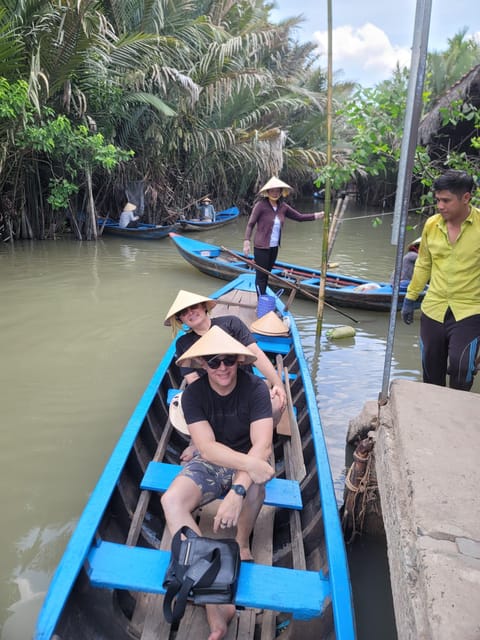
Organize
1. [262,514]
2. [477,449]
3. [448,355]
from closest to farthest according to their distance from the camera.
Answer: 1. [477,449]
2. [262,514]
3. [448,355]

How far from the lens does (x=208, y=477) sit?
2.29m

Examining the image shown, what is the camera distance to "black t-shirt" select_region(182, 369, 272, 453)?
2238 mm

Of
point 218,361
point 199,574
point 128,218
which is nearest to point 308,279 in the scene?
point 218,361

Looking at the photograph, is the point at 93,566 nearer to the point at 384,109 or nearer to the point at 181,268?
the point at 384,109

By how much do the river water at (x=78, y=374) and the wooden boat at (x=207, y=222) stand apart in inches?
138

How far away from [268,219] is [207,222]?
8.85 m

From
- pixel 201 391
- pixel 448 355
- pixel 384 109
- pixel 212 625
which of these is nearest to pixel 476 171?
pixel 384 109

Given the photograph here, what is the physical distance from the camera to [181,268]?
9570 mm

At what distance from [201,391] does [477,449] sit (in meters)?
1.25

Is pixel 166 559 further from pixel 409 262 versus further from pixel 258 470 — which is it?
pixel 409 262

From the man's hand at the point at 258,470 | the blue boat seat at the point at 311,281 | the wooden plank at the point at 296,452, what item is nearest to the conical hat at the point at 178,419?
the wooden plank at the point at 296,452

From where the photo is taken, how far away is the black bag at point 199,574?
5.72 feet

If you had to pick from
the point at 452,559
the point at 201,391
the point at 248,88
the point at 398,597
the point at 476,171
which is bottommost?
the point at 398,597

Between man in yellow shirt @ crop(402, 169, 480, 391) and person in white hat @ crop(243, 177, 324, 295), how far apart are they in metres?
2.60
